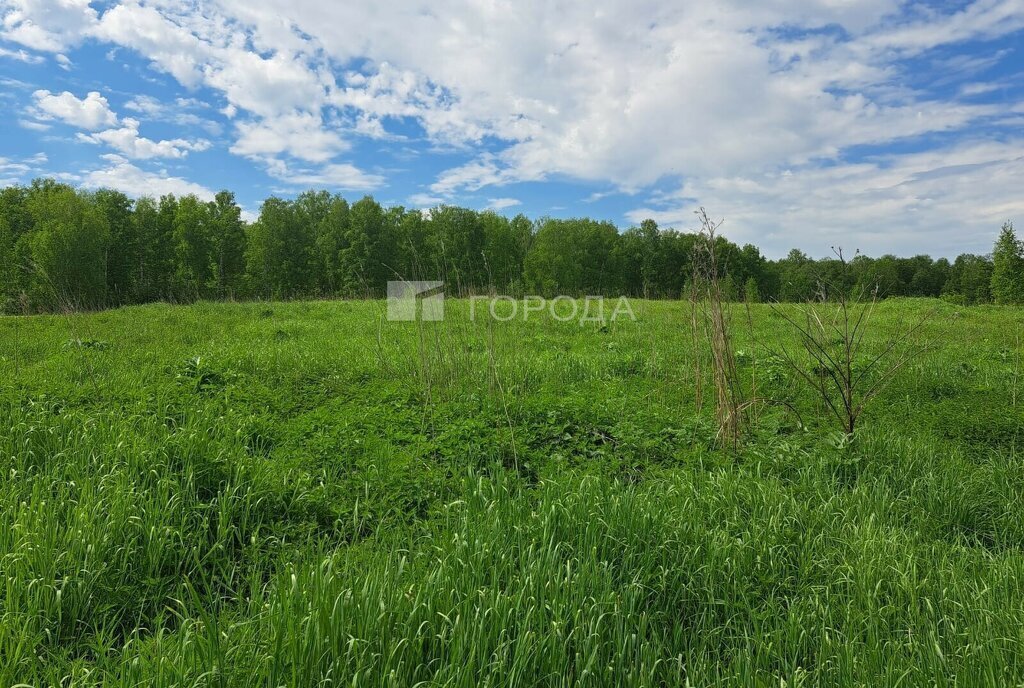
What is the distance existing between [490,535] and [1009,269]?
42364mm

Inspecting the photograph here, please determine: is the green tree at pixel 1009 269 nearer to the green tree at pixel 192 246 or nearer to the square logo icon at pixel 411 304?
the square logo icon at pixel 411 304

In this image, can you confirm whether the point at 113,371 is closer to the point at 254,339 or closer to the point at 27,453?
the point at 27,453

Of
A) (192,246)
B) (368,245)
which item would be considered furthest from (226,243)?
(368,245)

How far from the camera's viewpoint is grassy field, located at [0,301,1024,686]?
233 centimetres

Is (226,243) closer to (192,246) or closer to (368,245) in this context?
(192,246)

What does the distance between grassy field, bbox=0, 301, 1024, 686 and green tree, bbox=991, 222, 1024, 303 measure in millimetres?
33696

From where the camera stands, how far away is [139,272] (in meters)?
A: 40.1

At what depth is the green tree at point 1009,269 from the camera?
30797mm

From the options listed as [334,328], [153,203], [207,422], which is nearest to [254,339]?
[334,328]

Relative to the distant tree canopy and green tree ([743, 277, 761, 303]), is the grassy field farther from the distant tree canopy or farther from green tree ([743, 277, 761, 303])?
the distant tree canopy

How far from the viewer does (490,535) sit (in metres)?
3.12

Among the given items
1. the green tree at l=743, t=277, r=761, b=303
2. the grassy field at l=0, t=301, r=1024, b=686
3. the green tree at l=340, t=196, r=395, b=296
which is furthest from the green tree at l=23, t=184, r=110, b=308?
the green tree at l=743, t=277, r=761, b=303

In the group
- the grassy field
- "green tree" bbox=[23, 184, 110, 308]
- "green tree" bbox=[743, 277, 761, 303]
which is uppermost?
"green tree" bbox=[23, 184, 110, 308]

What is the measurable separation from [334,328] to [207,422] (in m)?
8.78
